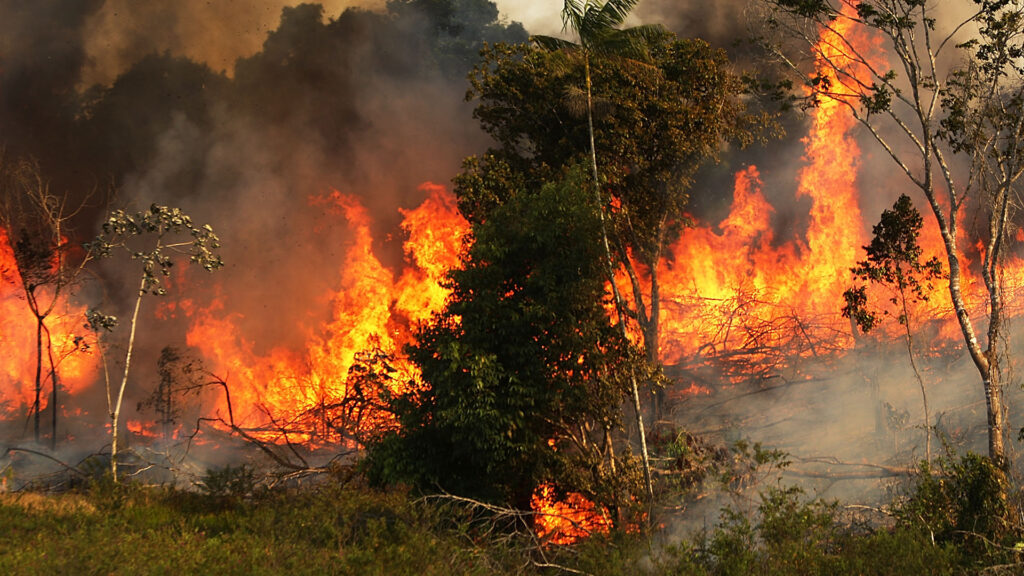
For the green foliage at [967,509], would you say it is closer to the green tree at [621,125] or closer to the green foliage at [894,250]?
the green foliage at [894,250]

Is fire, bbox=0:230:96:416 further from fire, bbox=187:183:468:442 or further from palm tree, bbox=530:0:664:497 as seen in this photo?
palm tree, bbox=530:0:664:497

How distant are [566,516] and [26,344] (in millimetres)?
21676

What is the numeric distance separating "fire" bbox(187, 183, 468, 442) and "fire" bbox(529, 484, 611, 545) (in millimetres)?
12654

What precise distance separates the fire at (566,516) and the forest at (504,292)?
0.14 m

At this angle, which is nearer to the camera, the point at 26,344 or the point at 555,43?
the point at 555,43

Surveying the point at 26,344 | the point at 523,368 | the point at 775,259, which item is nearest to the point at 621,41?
the point at 523,368

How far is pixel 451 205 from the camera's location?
3039cm

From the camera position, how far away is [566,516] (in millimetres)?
13844

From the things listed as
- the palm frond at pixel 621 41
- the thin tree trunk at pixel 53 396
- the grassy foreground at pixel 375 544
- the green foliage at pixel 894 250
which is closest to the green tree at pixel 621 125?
the palm frond at pixel 621 41

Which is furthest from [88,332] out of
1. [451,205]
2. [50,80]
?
[451,205]

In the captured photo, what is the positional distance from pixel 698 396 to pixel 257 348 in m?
16.1

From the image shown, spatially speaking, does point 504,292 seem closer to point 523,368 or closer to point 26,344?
point 523,368

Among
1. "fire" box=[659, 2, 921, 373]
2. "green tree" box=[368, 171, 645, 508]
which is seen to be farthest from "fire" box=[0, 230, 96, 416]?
"fire" box=[659, 2, 921, 373]

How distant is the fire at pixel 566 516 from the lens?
13.4m
